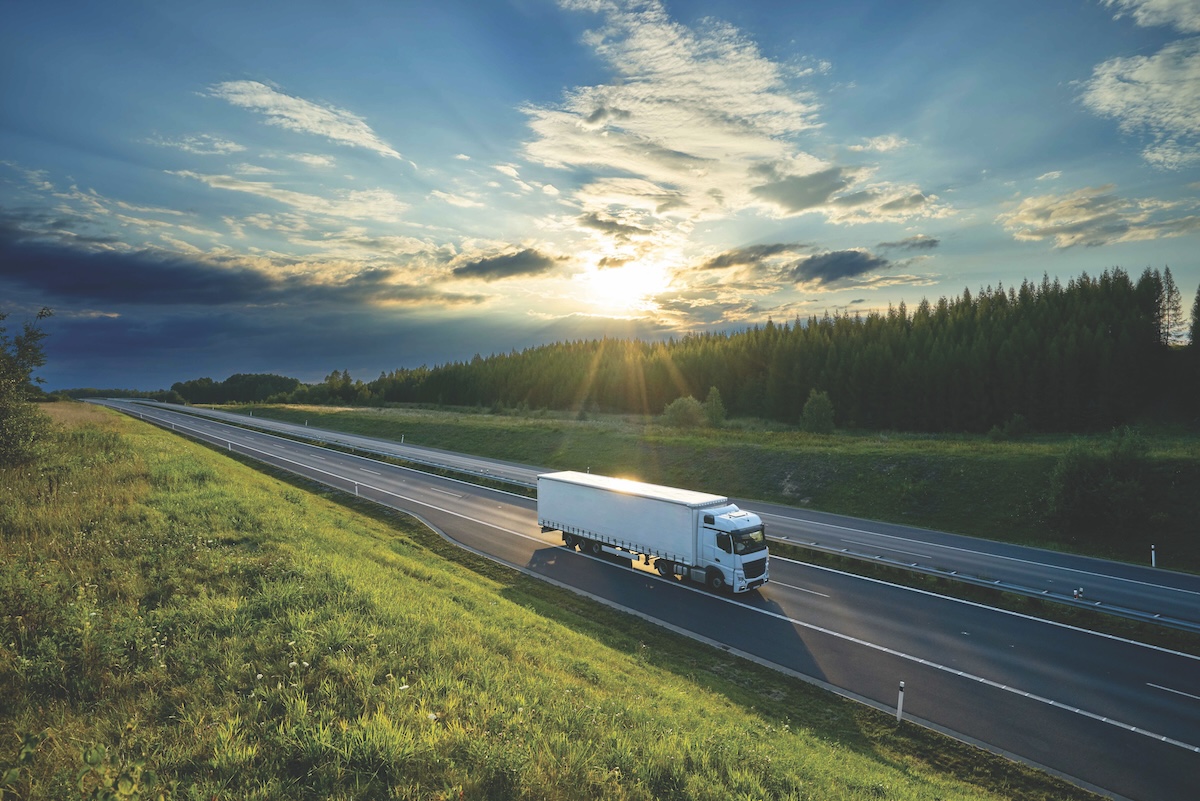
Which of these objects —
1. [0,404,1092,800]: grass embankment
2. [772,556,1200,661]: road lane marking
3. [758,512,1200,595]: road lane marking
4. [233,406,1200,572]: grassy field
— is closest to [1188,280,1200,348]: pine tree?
[233,406,1200,572]: grassy field

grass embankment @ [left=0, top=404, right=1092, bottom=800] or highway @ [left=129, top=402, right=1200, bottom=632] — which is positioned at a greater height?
grass embankment @ [left=0, top=404, right=1092, bottom=800]

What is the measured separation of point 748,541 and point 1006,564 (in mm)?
16175

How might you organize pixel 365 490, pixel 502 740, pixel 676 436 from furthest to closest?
pixel 676 436
pixel 365 490
pixel 502 740

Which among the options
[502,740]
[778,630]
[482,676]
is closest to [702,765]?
[502,740]

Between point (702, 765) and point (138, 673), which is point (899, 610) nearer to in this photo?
point (702, 765)

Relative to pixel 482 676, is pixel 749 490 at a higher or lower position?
lower

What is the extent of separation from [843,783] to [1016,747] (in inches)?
346

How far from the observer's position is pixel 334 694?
814 centimetres

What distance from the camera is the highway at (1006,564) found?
80.3 ft

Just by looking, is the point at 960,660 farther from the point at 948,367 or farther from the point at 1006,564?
the point at 948,367

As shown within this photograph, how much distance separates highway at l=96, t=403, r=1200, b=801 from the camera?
48.8 ft

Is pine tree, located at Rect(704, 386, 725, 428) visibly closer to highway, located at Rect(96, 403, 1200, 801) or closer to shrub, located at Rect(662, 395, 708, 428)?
shrub, located at Rect(662, 395, 708, 428)

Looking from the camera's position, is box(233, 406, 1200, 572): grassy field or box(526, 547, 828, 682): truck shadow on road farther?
box(233, 406, 1200, 572): grassy field

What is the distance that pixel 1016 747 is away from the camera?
14.8 m
